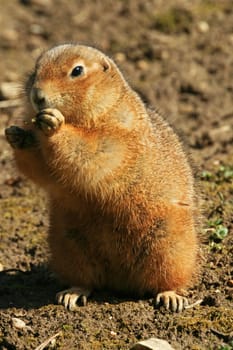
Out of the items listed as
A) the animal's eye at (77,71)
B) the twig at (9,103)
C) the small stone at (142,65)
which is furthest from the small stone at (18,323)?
the small stone at (142,65)

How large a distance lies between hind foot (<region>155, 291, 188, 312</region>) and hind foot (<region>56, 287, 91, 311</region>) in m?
0.53

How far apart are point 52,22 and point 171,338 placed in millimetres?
7671

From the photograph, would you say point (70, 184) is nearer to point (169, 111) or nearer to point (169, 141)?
point (169, 141)

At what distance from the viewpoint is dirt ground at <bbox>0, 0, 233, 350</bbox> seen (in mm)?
5699

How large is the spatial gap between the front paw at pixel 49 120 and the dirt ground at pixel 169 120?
113cm

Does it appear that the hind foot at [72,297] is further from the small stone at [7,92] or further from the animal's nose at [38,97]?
the small stone at [7,92]

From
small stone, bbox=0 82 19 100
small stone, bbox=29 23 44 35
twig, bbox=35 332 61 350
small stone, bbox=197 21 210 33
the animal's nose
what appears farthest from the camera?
small stone, bbox=29 23 44 35

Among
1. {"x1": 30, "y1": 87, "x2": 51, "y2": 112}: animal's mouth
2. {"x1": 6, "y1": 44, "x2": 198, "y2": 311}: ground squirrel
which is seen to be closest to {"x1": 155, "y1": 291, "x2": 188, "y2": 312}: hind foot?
{"x1": 6, "y1": 44, "x2": 198, "y2": 311}: ground squirrel

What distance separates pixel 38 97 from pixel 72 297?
1498 millimetres

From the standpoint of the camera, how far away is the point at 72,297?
6125 millimetres

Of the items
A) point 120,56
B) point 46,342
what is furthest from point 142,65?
point 46,342

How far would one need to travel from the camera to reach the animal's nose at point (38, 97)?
5633mm

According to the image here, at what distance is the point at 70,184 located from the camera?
19.1 ft

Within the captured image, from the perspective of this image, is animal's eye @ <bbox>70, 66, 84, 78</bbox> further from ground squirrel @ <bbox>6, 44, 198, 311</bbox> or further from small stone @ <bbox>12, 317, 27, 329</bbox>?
small stone @ <bbox>12, 317, 27, 329</bbox>
